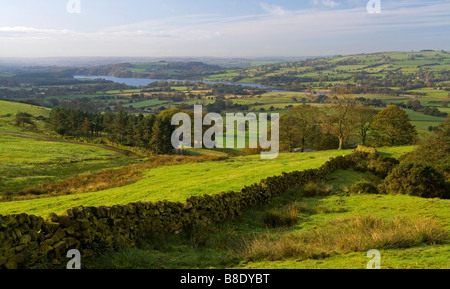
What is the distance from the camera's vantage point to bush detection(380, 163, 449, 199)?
1662 cm

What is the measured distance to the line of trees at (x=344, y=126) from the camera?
4762cm

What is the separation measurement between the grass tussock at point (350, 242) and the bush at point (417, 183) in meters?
8.43

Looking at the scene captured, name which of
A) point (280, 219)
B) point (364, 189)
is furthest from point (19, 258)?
point (364, 189)

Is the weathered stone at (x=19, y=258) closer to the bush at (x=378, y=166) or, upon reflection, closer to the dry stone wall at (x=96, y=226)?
the dry stone wall at (x=96, y=226)

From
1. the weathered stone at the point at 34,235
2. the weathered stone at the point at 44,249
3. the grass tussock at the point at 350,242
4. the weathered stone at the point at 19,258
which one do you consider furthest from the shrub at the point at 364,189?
the weathered stone at the point at 19,258

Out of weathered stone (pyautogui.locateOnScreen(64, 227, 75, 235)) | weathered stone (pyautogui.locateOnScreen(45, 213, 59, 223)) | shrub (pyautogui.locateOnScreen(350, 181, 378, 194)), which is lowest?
shrub (pyautogui.locateOnScreen(350, 181, 378, 194))

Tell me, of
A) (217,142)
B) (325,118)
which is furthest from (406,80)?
(325,118)

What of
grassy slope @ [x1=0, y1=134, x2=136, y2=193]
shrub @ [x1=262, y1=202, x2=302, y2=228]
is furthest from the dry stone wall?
grassy slope @ [x1=0, y1=134, x2=136, y2=193]

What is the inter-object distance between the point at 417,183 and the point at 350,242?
11223 millimetres

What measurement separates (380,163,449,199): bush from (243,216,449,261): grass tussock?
8.43m

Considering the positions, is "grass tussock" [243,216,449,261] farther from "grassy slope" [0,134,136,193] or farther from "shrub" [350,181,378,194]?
"grassy slope" [0,134,136,193]

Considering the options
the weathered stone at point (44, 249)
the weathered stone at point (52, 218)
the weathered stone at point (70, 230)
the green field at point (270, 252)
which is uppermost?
the weathered stone at point (52, 218)

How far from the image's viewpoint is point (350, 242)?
26.8 feet

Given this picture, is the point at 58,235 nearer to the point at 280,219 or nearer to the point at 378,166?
the point at 280,219
